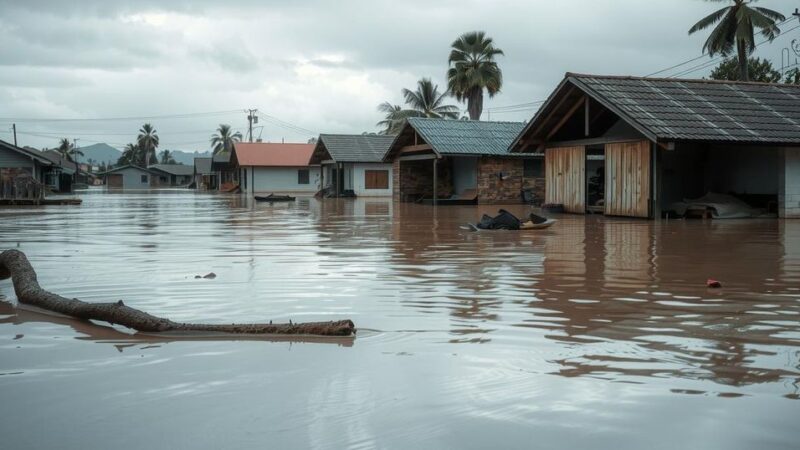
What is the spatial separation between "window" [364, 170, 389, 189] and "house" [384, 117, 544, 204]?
9357 millimetres

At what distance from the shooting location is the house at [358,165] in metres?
48.2

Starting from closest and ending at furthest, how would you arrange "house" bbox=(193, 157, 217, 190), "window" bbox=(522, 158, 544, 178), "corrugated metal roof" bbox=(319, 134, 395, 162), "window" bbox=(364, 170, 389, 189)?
"window" bbox=(522, 158, 544, 178) → "corrugated metal roof" bbox=(319, 134, 395, 162) → "window" bbox=(364, 170, 389, 189) → "house" bbox=(193, 157, 217, 190)

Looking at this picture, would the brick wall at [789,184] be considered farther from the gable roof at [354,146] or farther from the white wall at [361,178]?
the white wall at [361,178]

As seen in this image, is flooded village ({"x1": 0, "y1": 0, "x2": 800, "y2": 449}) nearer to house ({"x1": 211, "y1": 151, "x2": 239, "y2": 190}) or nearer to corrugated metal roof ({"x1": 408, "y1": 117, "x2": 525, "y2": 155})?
corrugated metal roof ({"x1": 408, "y1": 117, "x2": 525, "y2": 155})

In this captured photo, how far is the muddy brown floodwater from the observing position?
13.7ft

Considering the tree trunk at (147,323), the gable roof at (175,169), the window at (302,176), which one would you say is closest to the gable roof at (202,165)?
the gable roof at (175,169)

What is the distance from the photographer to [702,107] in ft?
73.6

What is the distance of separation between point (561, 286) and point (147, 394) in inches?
207

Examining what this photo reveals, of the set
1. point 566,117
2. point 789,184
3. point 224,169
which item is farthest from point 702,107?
point 224,169

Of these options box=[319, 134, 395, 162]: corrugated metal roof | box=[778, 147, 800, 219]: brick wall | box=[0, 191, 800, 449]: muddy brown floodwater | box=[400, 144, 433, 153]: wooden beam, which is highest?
box=[319, 134, 395, 162]: corrugated metal roof

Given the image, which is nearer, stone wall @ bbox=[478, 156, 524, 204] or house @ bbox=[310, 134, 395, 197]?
stone wall @ bbox=[478, 156, 524, 204]

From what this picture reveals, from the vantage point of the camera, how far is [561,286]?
896 cm

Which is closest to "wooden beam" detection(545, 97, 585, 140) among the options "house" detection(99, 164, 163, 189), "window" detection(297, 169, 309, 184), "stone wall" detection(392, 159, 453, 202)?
"stone wall" detection(392, 159, 453, 202)

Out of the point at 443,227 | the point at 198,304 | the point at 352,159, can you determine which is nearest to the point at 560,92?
the point at 443,227
